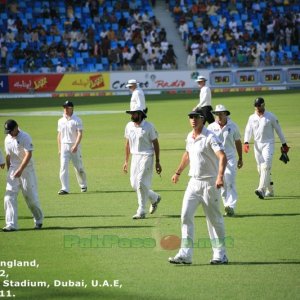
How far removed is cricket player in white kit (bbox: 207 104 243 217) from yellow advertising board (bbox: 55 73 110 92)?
30781 mm

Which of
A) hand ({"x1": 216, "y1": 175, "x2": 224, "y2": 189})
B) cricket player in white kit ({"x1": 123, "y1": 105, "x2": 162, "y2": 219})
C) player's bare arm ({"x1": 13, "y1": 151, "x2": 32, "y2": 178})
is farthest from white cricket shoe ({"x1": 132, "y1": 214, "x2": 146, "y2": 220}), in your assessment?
hand ({"x1": 216, "y1": 175, "x2": 224, "y2": 189})

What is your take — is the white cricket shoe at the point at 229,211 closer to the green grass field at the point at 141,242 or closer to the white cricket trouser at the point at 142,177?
the green grass field at the point at 141,242

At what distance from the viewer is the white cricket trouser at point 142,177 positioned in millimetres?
14883

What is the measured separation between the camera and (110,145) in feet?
89.1

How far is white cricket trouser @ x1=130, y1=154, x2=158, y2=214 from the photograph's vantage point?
1488 cm

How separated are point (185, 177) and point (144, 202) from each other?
233 inches

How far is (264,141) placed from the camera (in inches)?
674

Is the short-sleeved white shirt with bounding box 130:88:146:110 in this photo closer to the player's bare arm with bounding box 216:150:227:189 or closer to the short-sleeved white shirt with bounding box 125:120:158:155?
the short-sleeved white shirt with bounding box 125:120:158:155

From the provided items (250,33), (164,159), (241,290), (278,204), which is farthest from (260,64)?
(241,290)

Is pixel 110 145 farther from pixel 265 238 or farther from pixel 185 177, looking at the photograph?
pixel 265 238

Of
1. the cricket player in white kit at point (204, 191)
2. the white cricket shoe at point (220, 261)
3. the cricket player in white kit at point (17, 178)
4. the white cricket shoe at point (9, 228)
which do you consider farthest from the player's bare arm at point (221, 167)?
the white cricket shoe at point (9, 228)

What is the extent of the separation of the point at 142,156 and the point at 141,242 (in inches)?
98.1

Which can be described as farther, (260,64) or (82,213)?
(260,64)

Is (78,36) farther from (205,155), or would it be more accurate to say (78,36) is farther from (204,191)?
(204,191)
